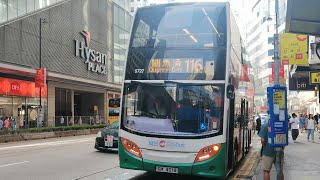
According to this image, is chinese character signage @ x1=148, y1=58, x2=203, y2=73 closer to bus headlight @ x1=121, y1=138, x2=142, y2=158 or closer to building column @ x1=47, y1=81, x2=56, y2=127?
bus headlight @ x1=121, y1=138, x2=142, y2=158

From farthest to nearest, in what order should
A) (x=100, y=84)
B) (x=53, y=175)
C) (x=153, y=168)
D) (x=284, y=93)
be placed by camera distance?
(x=100, y=84) → (x=53, y=175) → (x=153, y=168) → (x=284, y=93)

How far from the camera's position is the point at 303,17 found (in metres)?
7.10

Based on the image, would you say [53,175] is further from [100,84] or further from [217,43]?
[100,84]

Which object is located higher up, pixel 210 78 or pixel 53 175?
pixel 210 78

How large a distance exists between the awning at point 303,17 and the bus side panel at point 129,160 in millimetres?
4212

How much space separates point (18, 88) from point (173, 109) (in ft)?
105

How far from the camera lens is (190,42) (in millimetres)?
9656

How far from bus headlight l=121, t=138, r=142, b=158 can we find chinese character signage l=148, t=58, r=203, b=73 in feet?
5.39

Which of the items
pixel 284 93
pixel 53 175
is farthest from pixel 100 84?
pixel 284 93

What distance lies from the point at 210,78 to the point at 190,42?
3.04ft

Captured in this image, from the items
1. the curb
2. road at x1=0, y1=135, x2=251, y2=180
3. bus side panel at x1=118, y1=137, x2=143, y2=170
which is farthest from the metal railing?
bus side panel at x1=118, y1=137, x2=143, y2=170

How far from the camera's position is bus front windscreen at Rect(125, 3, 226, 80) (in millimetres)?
9508

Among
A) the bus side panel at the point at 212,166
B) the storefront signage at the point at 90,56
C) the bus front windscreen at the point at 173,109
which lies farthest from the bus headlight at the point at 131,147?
the storefront signage at the point at 90,56

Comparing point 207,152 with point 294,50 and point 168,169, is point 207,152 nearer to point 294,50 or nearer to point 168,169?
point 168,169
